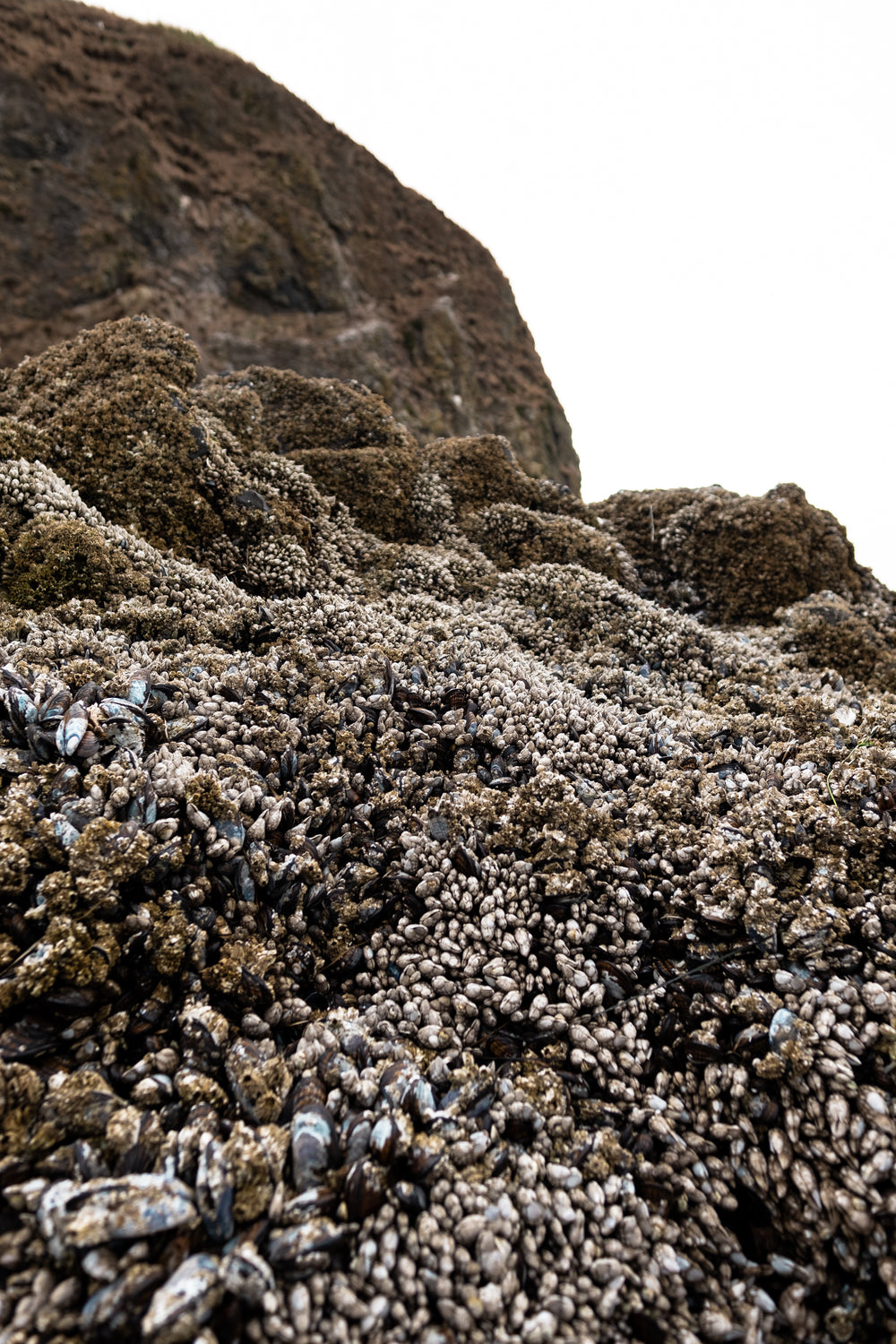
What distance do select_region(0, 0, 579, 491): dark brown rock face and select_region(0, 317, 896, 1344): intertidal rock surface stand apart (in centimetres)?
2077

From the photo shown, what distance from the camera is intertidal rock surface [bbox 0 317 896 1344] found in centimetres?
213

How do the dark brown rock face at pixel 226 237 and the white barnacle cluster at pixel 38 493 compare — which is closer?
the white barnacle cluster at pixel 38 493

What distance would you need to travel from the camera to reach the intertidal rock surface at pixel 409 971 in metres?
2.13

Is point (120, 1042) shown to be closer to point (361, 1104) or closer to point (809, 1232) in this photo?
point (361, 1104)

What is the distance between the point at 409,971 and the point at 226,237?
29.9 metres

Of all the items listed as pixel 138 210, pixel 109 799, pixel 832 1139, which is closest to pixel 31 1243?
pixel 109 799

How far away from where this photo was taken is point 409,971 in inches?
130

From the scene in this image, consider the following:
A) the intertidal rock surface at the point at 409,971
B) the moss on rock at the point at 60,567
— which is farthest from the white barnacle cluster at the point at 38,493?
the moss on rock at the point at 60,567

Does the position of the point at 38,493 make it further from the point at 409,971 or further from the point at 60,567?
the point at 409,971

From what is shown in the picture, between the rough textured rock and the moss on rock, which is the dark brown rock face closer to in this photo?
the rough textured rock

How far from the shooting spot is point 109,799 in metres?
3.21

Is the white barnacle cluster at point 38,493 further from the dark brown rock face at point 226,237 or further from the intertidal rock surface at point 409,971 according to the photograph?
the dark brown rock face at point 226,237

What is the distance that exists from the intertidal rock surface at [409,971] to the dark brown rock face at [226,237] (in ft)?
68.2

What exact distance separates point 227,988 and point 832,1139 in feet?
8.44
